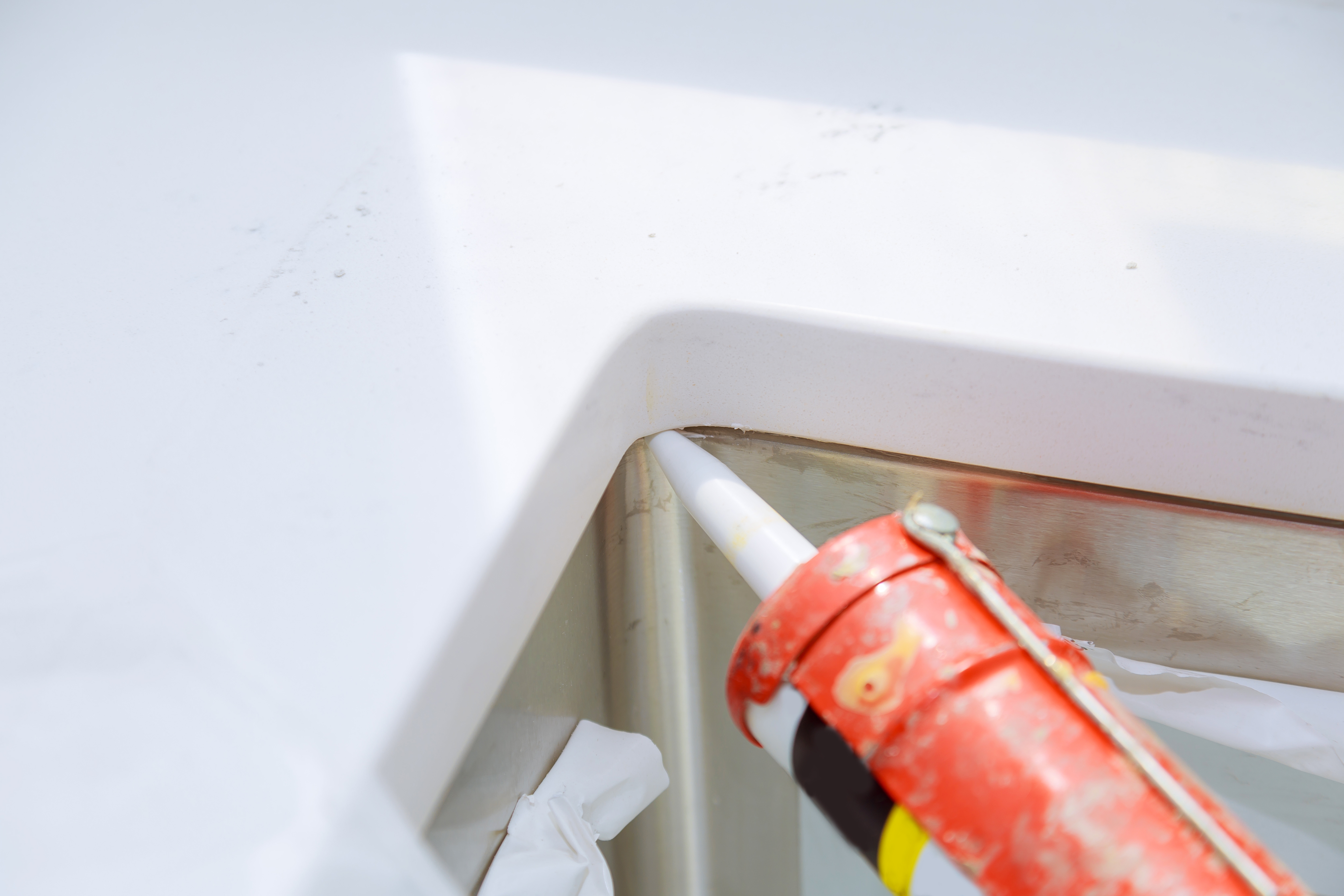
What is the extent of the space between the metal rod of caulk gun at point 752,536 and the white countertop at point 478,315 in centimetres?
3

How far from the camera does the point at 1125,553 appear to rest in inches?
14.6

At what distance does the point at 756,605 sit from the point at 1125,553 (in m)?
0.16

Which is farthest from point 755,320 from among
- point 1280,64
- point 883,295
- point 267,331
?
point 1280,64

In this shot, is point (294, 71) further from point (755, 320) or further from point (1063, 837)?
point (1063, 837)

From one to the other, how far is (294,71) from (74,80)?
96 millimetres

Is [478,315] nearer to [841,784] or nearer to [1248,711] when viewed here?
[841,784]

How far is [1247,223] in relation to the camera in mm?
351

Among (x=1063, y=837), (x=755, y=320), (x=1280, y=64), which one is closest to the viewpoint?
(x=1063, y=837)

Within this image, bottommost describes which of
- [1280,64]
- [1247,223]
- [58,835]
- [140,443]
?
[58,835]

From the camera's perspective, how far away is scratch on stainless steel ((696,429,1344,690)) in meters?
0.35

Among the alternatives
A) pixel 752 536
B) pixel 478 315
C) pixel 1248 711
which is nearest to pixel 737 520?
pixel 752 536

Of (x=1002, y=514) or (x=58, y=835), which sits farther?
(x=1002, y=514)

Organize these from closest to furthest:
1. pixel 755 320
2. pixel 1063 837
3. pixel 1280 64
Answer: pixel 1063 837
pixel 755 320
pixel 1280 64

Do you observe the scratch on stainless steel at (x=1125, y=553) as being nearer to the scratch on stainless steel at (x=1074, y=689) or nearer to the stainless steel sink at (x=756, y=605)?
the stainless steel sink at (x=756, y=605)
